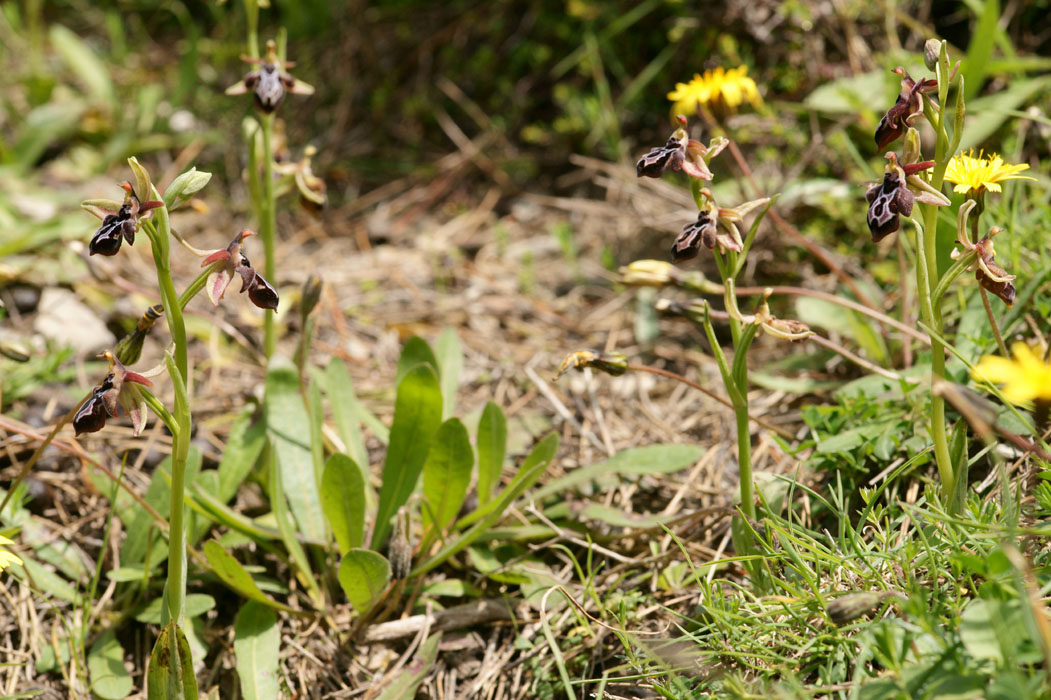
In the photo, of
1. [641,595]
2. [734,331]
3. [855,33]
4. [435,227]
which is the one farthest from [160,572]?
[855,33]

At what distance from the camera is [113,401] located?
1451 millimetres

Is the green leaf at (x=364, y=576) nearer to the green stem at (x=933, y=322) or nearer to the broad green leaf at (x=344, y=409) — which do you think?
the broad green leaf at (x=344, y=409)

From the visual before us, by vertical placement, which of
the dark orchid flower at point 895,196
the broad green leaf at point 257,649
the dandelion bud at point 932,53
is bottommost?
the broad green leaf at point 257,649

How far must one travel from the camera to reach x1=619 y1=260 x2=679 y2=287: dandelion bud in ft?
7.41

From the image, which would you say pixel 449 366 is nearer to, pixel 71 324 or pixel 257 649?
pixel 257 649

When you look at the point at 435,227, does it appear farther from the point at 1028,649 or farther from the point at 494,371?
the point at 1028,649

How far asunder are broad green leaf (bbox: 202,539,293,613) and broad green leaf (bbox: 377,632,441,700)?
323mm

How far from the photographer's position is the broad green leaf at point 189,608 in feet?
6.24

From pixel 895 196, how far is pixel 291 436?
165 centimetres

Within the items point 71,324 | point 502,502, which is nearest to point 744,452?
point 502,502

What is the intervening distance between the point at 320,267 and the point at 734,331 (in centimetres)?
240

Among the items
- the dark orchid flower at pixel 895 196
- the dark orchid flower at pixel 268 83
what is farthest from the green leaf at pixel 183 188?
the dark orchid flower at pixel 895 196

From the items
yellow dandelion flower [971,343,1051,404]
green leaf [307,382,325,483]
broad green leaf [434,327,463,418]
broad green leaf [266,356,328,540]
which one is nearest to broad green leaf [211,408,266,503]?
broad green leaf [266,356,328,540]

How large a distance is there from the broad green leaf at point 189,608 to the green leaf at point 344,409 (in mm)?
570
